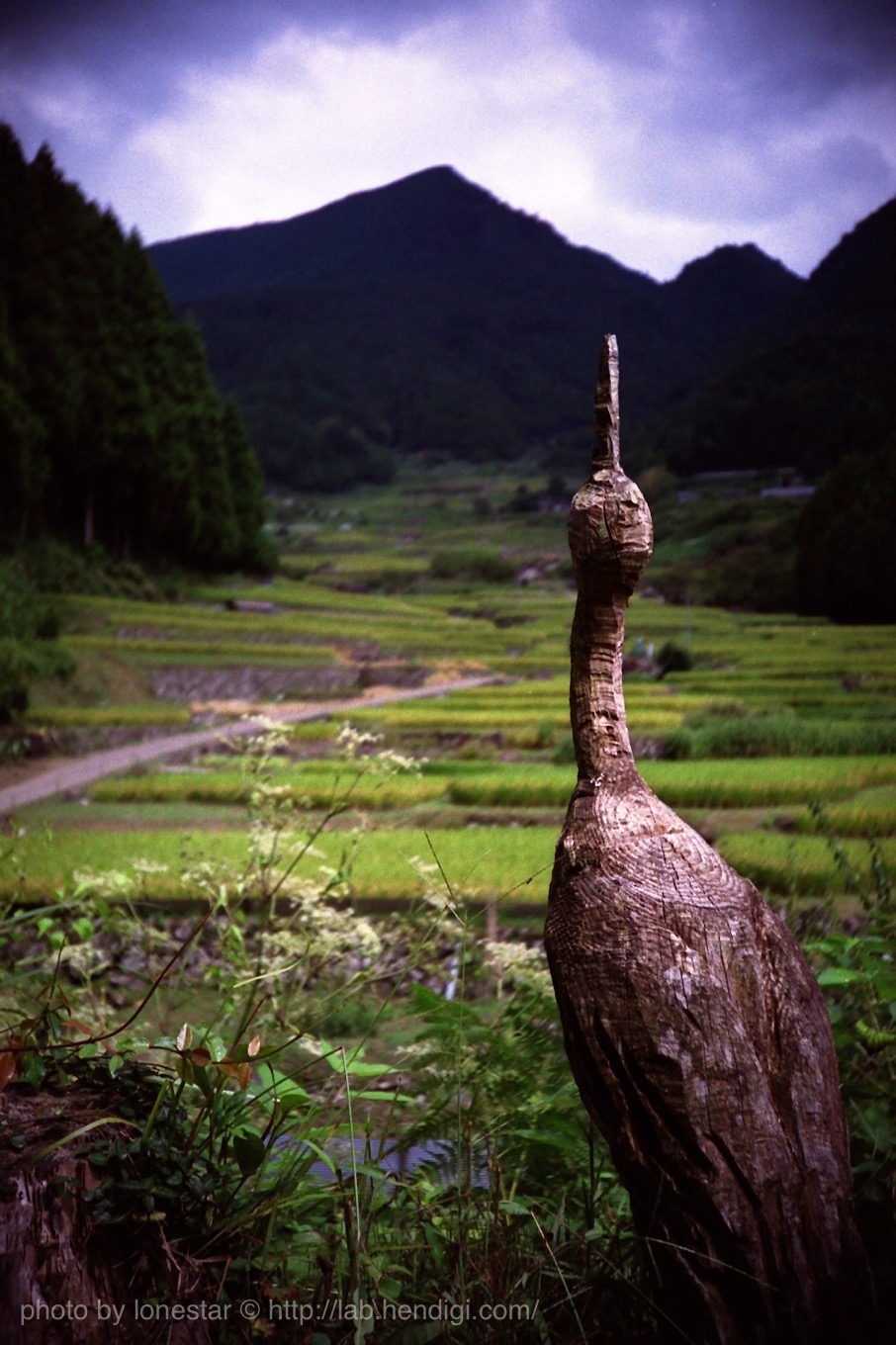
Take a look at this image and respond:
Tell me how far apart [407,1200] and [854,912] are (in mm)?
2370

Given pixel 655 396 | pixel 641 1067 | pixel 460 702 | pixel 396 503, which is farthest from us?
pixel 396 503

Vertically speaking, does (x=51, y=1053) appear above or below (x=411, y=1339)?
above

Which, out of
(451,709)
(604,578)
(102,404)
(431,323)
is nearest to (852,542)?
(451,709)

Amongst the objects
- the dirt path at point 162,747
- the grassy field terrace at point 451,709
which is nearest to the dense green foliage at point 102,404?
the grassy field terrace at point 451,709

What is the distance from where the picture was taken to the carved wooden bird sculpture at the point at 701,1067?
1.36m

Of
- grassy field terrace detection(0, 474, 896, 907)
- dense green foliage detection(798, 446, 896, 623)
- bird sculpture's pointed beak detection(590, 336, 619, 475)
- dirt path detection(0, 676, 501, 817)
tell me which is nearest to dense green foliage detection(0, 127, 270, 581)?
grassy field terrace detection(0, 474, 896, 907)

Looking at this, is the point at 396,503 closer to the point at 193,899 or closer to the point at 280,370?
the point at 280,370

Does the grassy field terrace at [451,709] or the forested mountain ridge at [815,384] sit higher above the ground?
the forested mountain ridge at [815,384]

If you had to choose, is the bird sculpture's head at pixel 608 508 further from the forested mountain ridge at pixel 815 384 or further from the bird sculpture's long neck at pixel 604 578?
the forested mountain ridge at pixel 815 384

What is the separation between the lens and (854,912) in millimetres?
3775

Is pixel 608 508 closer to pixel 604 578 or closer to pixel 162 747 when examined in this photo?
pixel 604 578

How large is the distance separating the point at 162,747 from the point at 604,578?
4.47 meters

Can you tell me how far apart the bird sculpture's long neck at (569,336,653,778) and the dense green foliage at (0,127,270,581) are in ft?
15.0

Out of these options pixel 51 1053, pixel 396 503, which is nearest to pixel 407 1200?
pixel 51 1053
